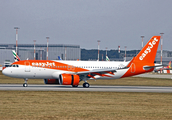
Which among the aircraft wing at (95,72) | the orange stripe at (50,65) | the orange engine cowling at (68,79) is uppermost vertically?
the orange stripe at (50,65)

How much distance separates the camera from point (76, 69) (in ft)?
153

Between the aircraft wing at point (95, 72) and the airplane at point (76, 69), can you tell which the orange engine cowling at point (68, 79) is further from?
the aircraft wing at point (95, 72)

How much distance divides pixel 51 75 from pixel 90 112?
25242 mm

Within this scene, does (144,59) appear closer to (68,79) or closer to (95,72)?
(95,72)

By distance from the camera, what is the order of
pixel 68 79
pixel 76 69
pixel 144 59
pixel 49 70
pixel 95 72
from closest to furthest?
pixel 68 79 → pixel 49 70 → pixel 95 72 → pixel 76 69 → pixel 144 59

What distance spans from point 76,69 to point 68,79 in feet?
11.7

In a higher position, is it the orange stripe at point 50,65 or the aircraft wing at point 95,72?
the orange stripe at point 50,65

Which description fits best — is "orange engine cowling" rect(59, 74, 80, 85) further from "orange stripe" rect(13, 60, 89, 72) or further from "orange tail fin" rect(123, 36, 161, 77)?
"orange tail fin" rect(123, 36, 161, 77)

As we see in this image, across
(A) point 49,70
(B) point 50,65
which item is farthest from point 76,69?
(A) point 49,70

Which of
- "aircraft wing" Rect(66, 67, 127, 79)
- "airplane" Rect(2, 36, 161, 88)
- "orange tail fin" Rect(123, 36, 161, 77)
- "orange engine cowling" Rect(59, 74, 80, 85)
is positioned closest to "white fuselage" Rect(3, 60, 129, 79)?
"airplane" Rect(2, 36, 161, 88)

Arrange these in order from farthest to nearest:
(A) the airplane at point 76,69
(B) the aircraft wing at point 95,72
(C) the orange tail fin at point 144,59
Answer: (C) the orange tail fin at point 144,59 < (B) the aircraft wing at point 95,72 < (A) the airplane at point 76,69

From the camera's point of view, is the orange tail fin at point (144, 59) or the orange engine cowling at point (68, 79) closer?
the orange engine cowling at point (68, 79)

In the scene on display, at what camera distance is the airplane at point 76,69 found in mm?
44438

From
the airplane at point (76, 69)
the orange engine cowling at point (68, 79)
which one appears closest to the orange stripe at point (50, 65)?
the airplane at point (76, 69)
